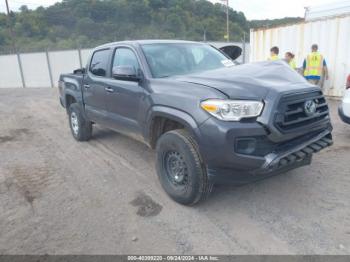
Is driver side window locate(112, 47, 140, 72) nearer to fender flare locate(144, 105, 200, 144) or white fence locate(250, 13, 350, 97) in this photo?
fender flare locate(144, 105, 200, 144)

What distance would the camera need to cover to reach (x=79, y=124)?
6.11m

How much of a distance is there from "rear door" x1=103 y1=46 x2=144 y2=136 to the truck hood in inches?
29.4

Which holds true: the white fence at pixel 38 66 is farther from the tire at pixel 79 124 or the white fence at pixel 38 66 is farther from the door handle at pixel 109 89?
the door handle at pixel 109 89

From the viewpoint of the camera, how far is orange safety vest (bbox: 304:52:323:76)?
9.13 m

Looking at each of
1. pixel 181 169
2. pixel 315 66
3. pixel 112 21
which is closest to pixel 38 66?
pixel 315 66

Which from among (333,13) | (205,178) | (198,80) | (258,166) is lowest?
(205,178)

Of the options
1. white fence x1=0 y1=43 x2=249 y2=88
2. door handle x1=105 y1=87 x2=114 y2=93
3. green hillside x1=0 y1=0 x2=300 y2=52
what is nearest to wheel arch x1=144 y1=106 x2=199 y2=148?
door handle x1=105 y1=87 x2=114 y2=93

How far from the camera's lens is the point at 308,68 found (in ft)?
31.0

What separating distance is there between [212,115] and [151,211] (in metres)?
1.34

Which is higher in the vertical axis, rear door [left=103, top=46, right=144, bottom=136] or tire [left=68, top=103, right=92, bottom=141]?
rear door [left=103, top=46, right=144, bottom=136]

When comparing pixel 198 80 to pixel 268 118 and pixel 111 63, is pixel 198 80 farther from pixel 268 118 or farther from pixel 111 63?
pixel 111 63

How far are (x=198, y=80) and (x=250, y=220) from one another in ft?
5.25

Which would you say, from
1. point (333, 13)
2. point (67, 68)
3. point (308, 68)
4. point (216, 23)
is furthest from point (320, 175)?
point (216, 23)

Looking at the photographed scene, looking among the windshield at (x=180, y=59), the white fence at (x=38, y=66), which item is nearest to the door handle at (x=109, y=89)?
the windshield at (x=180, y=59)
